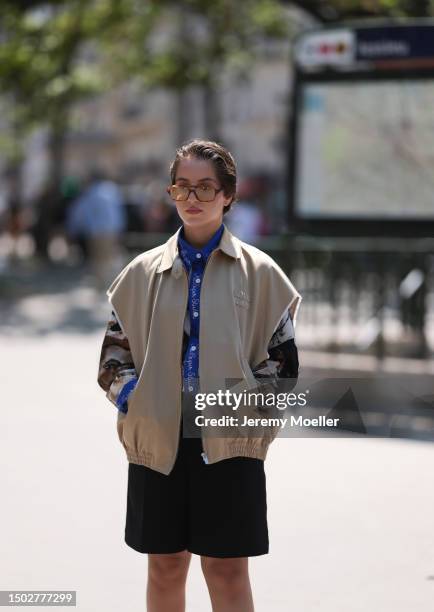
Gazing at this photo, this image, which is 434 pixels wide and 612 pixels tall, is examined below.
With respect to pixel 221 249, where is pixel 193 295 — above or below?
below

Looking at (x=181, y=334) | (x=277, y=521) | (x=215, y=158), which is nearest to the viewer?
(x=181, y=334)

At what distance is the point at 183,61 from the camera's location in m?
22.9

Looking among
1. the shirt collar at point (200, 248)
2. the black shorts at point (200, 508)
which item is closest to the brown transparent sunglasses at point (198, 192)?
the shirt collar at point (200, 248)

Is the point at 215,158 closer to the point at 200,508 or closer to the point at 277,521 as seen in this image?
the point at 200,508

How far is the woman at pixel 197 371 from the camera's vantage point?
335 centimetres

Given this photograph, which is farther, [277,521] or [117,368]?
[277,521]

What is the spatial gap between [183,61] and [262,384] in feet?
66.0

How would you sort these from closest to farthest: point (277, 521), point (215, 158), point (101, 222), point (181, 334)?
point (181, 334)
point (215, 158)
point (277, 521)
point (101, 222)

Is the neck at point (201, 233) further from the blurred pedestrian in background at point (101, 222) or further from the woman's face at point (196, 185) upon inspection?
the blurred pedestrian in background at point (101, 222)

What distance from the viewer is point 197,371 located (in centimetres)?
337

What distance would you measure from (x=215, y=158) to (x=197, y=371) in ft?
2.06

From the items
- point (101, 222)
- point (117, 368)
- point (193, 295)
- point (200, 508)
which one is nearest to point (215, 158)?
point (193, 295)

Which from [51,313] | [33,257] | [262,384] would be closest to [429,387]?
[262,384]

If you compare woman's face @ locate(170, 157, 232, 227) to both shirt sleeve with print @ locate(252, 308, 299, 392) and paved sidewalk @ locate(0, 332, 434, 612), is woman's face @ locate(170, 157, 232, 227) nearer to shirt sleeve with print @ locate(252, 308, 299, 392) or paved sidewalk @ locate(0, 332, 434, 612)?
shirt sleeve with print @ locate(252, 308, 299, 392)
